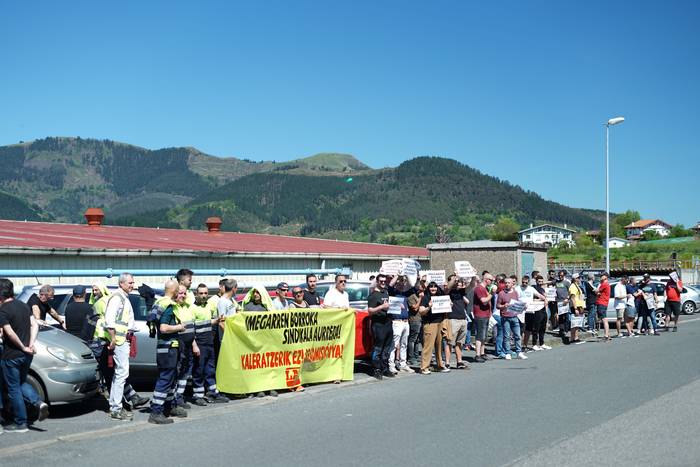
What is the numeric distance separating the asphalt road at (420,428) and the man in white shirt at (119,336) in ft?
0.92

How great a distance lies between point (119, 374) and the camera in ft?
31.0

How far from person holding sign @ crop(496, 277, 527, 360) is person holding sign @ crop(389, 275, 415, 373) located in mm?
3173

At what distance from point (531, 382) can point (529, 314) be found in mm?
5358

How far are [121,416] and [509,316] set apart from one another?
9.34 meters

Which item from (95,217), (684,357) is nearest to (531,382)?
(684,357)

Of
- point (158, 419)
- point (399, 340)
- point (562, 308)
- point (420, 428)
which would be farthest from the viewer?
point (562, 308)

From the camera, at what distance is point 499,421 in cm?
909

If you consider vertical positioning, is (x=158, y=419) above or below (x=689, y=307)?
above

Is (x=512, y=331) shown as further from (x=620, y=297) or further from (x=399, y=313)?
(x=620, y=297)

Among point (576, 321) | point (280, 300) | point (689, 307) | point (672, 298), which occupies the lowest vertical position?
point (689, 307)

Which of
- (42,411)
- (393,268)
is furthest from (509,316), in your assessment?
(42,411)

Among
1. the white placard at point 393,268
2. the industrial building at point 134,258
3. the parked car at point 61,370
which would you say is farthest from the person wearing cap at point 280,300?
the industrial building at point 134,258

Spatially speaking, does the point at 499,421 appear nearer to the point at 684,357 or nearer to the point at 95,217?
the point at 684,357

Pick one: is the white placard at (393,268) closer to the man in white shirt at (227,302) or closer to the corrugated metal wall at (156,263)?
the man in white shirt at (227,302)
